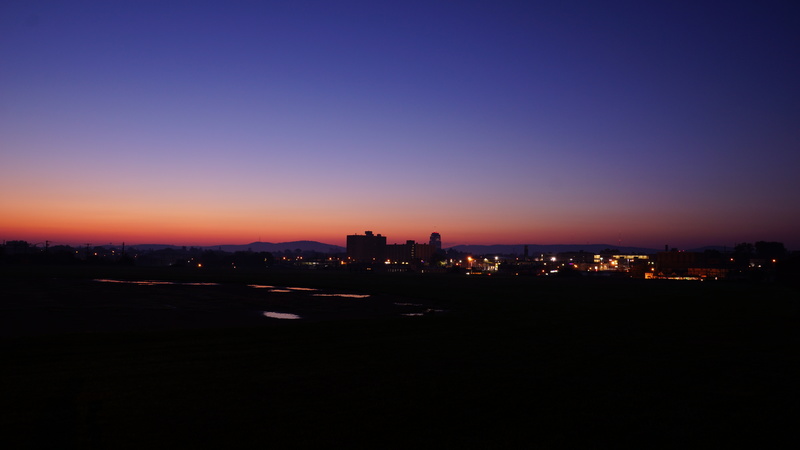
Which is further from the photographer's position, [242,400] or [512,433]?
[242,400]

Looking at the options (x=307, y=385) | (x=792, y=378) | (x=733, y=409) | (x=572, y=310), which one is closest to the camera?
(x=733, y=409)

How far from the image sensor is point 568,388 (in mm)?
10758

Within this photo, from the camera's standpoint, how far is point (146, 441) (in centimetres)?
728

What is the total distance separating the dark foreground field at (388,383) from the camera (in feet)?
25.6

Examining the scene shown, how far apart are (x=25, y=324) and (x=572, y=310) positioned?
23868 mm

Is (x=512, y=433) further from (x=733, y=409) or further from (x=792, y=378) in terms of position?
(x=792, y=378)

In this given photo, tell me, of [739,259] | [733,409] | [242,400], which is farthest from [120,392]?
[739,259]

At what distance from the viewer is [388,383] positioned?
429 inches

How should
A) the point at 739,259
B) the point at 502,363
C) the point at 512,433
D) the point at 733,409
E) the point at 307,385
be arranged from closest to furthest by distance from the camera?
the point at 512,433 → the point at 733,409 → the point at 307,385 → the point at 502,363 → the point at 739,259

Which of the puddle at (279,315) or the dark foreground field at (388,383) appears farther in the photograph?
the puddle at (279,315)

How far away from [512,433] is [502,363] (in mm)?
5450

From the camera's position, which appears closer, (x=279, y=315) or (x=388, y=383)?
(x=388, y=383)

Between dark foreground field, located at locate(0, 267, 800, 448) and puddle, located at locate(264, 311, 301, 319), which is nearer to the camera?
dark foreground field, located at locate(0, 267, 800, 448)

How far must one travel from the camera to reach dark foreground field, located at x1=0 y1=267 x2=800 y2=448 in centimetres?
780
